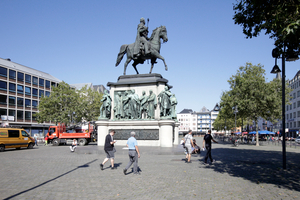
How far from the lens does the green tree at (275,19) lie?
6.90 m

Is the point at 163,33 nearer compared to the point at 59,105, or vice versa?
the point at 163,33

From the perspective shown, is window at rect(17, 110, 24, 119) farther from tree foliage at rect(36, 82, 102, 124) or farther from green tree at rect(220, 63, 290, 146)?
green tree at rect(220, 63, 290, 146)

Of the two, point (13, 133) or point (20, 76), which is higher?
point (20, 76)

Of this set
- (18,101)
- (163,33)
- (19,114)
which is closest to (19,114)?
(19,114)

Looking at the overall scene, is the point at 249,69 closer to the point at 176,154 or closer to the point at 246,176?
the point at 176,154

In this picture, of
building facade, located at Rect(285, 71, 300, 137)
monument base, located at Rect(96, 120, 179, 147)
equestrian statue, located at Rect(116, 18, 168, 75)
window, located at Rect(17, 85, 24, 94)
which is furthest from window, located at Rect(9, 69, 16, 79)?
building facade, located at Rect(285, 71, 300, 137)

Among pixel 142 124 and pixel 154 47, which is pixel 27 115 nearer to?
pixel 154 47

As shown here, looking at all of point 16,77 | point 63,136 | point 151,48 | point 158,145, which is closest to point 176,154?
point 158,145

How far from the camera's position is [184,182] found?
27.0ft

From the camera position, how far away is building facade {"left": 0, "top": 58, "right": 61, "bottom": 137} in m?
58.0

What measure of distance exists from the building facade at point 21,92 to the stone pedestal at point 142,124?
4096 cm

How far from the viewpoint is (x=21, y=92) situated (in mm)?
62938

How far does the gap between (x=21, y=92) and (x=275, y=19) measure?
65.9 meters

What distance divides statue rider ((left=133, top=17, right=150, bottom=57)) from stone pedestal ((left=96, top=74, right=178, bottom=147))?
2022mm
